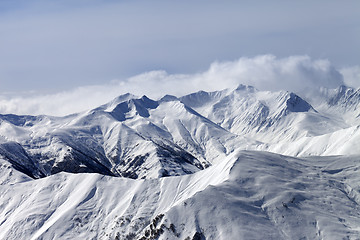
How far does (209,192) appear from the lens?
196000mm

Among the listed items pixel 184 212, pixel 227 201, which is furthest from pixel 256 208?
pixel 184 212

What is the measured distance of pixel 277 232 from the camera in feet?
583

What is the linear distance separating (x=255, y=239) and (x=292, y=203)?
2942cm

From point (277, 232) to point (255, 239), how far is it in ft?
34.3

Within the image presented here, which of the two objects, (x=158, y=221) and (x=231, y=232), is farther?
(x=158, y=221)

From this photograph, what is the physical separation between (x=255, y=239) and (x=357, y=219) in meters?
42.3

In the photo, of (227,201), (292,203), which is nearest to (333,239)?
(292,203)

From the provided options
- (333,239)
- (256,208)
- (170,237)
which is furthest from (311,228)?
(170,237)

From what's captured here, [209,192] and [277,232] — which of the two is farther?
[209,192]

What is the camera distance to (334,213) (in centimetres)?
19088

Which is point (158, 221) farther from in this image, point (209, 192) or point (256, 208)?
point (256, 208)

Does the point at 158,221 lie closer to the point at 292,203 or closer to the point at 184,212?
the point at 184,212

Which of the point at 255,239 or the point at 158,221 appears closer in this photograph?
the point at 255,239

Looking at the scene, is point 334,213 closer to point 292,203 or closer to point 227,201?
point 292,203
